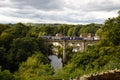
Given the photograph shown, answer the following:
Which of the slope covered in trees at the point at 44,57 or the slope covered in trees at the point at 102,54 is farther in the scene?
the slope covered in trees at the point at 102,54

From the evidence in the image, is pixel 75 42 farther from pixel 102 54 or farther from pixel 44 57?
pixel 102 54

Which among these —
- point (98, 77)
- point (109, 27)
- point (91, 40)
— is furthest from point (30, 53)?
point (98, 77)

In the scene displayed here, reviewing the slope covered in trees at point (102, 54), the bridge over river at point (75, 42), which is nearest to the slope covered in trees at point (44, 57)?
the slope covered in trees at point (102, 54)

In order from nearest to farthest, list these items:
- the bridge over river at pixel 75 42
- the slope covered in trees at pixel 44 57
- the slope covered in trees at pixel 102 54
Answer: the slope covered in trees at pixel 44 57 → the slope covered in trees at pixel 102 54 → the bridge over river at pixel 75 42

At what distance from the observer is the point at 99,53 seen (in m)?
39.4

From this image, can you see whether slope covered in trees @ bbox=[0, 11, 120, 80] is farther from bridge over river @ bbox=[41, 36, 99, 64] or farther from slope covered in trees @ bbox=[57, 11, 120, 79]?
bridge over river @ bbox=[41, 36, 99, 64]

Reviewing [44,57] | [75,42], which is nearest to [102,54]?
[44,57]

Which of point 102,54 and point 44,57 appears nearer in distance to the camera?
point 102,54

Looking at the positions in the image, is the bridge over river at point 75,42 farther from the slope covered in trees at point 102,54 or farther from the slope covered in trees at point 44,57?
the slope covered in trees at point 102,54

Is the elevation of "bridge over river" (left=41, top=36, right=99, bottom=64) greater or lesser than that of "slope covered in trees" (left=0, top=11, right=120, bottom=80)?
lesser

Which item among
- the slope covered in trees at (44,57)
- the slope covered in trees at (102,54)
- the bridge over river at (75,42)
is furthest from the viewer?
the bridge over river at (75,42)

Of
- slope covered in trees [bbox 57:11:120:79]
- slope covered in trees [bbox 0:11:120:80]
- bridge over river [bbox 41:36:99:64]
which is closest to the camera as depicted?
slope covered in trees [bbox 0:11:120:80]

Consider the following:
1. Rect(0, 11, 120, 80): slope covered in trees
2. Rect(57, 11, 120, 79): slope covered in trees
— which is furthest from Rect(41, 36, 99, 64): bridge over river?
Rect(57, 11, 120, 79): slope covered in trees

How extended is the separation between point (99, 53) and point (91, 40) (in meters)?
51.6
